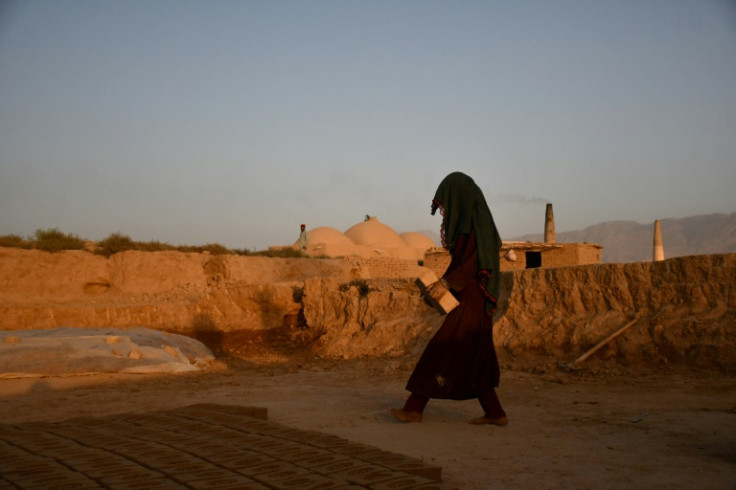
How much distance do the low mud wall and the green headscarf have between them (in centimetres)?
342

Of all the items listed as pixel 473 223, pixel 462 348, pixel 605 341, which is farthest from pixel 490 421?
pixel 605 341

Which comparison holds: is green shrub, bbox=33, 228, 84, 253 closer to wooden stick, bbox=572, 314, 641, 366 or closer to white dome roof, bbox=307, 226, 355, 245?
wooden stick, bbox=572, 314, 641, 366

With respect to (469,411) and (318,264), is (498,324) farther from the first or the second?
(318,264)

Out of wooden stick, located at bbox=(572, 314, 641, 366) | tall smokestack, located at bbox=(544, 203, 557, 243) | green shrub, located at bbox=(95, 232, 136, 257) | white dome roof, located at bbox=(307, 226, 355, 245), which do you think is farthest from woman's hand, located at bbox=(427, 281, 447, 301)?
white dome roof, located at bbox=(307, 226, 355, 245)

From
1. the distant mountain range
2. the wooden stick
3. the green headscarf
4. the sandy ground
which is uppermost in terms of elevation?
the distant mountain range

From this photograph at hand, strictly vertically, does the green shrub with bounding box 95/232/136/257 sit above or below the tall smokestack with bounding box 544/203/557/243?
below

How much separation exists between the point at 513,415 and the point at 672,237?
84566 mm

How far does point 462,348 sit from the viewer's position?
4652mm

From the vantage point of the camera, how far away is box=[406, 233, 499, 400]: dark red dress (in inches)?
180

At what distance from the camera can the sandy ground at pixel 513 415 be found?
351 centimetres

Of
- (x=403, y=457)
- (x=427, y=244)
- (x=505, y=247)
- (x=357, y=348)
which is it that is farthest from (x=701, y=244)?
(x=403, y=457)

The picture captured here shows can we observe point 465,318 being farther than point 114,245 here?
No

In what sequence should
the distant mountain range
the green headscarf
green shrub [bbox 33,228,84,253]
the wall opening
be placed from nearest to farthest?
the green headscarf
green shrub [bbox 33,228,84,253]
the wall opening
the distant mountain range

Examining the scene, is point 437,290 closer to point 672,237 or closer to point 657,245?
point 657,245
